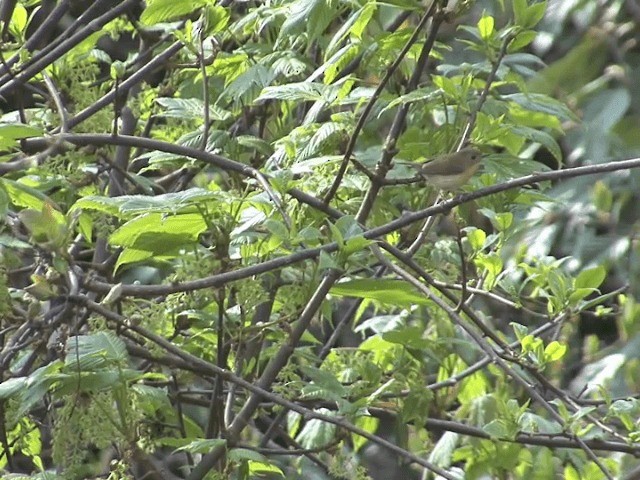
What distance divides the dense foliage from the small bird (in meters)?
0.03

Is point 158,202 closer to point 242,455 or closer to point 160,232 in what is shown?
point 160,232

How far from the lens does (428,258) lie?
214 cm

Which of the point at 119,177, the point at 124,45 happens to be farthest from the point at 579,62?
the point at 124,45

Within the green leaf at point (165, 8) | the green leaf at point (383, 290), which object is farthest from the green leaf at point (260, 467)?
the green leaf at point (165, 8)

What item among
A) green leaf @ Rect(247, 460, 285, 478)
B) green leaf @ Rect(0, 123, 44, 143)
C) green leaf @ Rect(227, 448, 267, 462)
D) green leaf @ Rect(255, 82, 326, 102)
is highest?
green leaf @ Rect(0, 123, 44, 143)

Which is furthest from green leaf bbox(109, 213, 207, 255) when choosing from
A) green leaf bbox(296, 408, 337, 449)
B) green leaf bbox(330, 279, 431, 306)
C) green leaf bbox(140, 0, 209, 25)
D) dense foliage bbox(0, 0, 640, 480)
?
green leaf bbox(296, 408, 337, 449)

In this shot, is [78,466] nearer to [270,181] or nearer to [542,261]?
[270,181]

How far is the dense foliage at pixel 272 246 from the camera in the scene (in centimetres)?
165

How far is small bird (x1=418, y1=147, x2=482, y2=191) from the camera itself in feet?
6.14

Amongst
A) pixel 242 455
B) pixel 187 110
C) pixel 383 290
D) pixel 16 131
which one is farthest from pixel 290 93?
pixel 242 455

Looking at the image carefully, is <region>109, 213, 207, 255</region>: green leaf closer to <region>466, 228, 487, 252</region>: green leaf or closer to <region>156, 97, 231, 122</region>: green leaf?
<region>156, 97, 231, 122</region>: green leaf

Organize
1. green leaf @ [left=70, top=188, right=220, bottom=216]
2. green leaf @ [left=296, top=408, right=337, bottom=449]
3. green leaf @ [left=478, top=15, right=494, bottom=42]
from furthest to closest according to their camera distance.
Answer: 1. green leaf @ [left=296, top=408, right=337, bottom=449]
2. green leaf @ [left=478, top=15, right=494, bottom=42]
3. green leaf @ [left=70, top=188, right=220, bottom=216]

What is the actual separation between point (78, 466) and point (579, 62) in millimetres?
1599

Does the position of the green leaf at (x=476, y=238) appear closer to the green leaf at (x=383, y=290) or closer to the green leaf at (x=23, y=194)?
the green leaf at (x=383, y=290)
